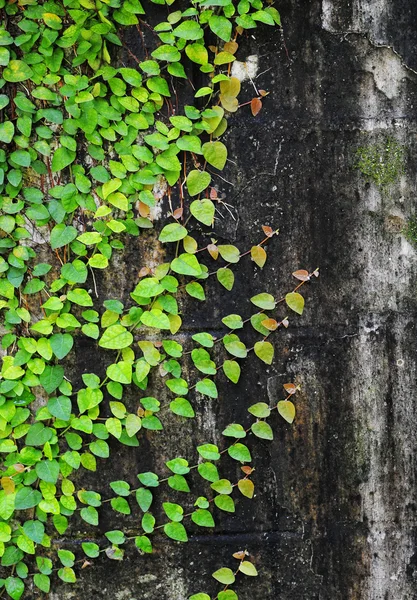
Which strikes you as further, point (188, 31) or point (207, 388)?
point (207, 388)

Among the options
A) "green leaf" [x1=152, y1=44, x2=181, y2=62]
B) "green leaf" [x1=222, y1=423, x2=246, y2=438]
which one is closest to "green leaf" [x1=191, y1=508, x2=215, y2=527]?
"green leaf" [x1=222, y1=423, x2=246, y2=438]

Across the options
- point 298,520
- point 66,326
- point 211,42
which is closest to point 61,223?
point 66,326

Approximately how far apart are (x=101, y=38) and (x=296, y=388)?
5.23 ft

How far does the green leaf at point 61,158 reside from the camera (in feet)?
7.34

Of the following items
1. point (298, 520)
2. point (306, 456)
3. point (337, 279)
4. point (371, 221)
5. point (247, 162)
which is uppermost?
point (247, 162)

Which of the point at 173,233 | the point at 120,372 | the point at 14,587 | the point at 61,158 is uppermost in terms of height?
the point at 61,158

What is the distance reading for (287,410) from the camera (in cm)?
226

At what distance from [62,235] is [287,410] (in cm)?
115

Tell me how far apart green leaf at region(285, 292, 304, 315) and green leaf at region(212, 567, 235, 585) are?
1.10m

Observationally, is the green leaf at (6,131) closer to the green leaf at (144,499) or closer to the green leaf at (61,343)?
the green leaf at (61,343)

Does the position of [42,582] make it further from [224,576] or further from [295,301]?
[295,301]

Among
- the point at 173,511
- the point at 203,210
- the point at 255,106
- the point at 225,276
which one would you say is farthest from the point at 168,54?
the point at 173,511

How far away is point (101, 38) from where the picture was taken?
2191 millimetres

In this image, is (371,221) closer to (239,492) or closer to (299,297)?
(299,297)
